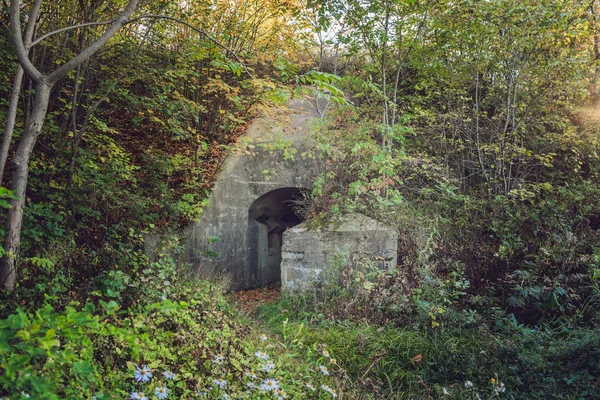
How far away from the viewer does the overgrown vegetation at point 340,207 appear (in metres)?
3.62

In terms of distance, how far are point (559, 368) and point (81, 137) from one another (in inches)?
266

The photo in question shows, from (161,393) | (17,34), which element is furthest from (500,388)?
(17,34)

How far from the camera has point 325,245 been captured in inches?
255

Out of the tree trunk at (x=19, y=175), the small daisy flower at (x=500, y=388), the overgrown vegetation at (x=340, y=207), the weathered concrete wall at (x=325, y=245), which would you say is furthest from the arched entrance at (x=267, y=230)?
the small daisy flower at (x=500, y=388)

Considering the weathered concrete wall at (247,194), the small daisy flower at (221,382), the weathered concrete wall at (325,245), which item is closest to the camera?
the small daisy flower at (221,382)

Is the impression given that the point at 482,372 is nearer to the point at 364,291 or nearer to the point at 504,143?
the point at 364,291

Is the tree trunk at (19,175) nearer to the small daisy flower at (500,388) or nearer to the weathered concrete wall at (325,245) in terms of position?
the weathered concrete wall at (325,245)

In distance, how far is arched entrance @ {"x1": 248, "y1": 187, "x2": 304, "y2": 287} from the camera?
29.9ft

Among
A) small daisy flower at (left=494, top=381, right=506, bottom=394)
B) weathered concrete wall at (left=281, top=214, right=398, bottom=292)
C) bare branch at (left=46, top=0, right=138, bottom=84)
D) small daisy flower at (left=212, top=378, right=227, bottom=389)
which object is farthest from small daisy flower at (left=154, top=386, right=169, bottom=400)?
weathered concrete wall at (left=281, top=214, right=398, bottom=292)

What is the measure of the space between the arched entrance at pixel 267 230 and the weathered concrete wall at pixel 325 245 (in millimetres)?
2097

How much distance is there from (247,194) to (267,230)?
50.1 inches

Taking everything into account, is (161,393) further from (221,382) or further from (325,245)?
(325,245)

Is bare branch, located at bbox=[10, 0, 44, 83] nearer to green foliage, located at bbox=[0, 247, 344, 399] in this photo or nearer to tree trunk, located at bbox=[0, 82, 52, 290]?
tree trunk, located at bbox=[0, 82, 52, 290]

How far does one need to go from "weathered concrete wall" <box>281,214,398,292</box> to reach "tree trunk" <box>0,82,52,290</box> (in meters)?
3.69
